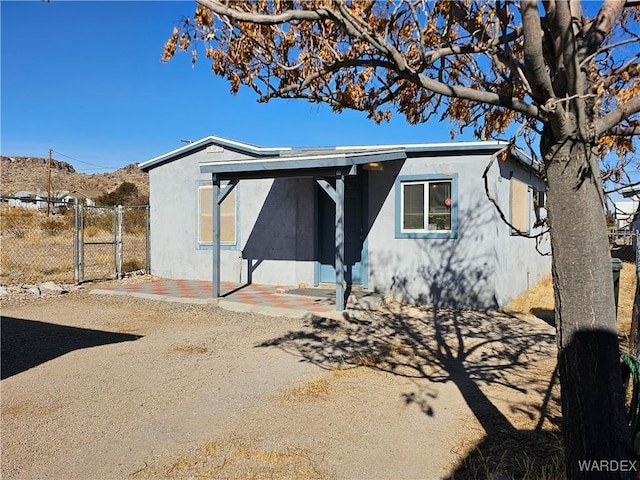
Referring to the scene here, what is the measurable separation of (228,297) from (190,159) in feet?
15.3

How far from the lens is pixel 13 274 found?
14094 millimetres

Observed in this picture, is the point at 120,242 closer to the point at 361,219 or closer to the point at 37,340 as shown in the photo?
the point at 37,340

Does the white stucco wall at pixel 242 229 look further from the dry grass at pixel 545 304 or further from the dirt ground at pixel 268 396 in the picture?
the dry grass at pixel 545 304

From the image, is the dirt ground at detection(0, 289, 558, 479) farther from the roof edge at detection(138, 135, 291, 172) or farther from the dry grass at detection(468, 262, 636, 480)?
the roof edge at detection(138, 135, 291, 172)

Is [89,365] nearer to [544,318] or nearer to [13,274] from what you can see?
[544,318]

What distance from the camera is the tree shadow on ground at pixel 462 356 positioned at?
4.33 m

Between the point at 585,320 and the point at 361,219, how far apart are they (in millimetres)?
8396

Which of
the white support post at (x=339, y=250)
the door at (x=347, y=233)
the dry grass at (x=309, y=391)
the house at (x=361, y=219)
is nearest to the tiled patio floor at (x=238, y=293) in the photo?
the white support post at (x=339, y=250)

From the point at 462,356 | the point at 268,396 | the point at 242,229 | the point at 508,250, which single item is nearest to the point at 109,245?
the point at 242,229

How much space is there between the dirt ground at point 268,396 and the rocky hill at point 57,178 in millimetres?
48011

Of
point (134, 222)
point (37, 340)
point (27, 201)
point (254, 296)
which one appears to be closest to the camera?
point (37, 340)

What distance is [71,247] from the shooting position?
20.6m

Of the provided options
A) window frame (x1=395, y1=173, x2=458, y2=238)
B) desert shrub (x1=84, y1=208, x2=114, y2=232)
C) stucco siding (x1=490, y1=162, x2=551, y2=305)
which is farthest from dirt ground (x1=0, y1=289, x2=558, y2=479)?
desert shrub (x1=84, y1=208, x2=114, y2=232)

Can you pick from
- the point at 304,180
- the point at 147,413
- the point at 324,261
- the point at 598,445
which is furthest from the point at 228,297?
the point at 598,445
